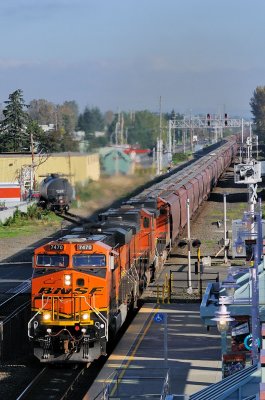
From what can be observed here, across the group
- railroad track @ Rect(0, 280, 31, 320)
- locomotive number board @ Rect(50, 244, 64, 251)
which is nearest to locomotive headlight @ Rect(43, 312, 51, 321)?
locomotive number board @ Rect(50, 244, 64, 251)

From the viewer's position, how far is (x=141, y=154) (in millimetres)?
34750

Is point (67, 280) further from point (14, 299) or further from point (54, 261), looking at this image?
point (14, 299)

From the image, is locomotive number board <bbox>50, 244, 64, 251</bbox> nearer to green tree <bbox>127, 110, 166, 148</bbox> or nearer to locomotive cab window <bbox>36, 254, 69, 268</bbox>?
locomotive cab window <bbox>36, 254, 69, 268</bbox>

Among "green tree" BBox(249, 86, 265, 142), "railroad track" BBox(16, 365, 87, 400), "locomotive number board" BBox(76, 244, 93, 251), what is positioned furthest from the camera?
"green tree" BBox(249, 86, 265, 142)

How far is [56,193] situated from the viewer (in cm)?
6825

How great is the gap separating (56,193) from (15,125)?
860 inches

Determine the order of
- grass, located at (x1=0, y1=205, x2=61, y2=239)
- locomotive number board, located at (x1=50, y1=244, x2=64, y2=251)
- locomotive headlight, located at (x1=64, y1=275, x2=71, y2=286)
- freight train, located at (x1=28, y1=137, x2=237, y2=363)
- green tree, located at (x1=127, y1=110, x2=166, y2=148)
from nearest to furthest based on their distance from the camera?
freight train, located at (x1=28, y1=137, x2=237, y2=363) → locomotive headlight, located at (x1=64, y1=275, x2=71, y2=286) → locomotive number board, located at (x1=50, y1=244, x2=64, y2=251) → green tree, located at (x1=127, y1=110, x2=166, y2=148) → grass, located at (x1=0, y1=205, x2=61, y2=239)

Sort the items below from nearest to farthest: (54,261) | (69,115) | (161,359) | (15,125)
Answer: (54,261)
(161,359)
(69,115)
(15,125)

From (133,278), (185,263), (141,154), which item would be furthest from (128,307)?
(185,263)

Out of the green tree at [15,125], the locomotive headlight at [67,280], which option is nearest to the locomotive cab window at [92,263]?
the locomotive headlight at [67,280]

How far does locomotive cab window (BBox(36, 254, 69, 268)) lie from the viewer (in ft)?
86.7

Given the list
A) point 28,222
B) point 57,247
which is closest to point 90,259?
point 57,247

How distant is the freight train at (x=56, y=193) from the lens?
65.8m

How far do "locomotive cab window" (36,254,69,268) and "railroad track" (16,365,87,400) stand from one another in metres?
3.02
